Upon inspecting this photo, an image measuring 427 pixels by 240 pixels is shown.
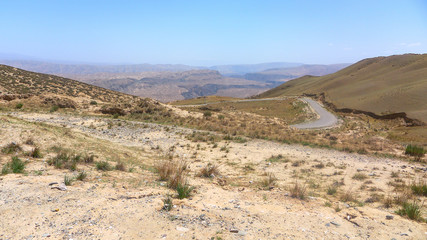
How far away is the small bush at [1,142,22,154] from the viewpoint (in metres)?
8.29

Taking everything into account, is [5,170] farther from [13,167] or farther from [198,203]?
[198,203]

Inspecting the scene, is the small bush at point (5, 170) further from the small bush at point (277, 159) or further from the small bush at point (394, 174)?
the small bush at point (394, 174)

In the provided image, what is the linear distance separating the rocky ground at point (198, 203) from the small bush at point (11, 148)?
0.30m

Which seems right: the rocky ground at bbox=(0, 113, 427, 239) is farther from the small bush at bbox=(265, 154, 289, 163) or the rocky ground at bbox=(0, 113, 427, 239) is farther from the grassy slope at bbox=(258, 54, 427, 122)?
the grassy slope at bbox=(258, 54, 427, 122)

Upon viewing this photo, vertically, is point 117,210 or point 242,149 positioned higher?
point 117,210

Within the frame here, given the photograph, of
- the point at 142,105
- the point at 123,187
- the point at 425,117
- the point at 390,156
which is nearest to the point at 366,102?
the point at 425,117

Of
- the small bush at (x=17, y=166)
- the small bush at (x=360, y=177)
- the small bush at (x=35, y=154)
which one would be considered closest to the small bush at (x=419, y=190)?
the small bush at (x=360, y=177)

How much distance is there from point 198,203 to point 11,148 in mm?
7685

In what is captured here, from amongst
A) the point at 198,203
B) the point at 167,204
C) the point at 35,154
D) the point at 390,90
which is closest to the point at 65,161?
the point at 35,154

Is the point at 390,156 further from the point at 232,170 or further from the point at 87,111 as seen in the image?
the point at 87,111

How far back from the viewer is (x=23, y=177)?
6.42m

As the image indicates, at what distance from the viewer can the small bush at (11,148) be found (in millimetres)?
8287

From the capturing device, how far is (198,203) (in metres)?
5.89

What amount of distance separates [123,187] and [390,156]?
50.3ft
